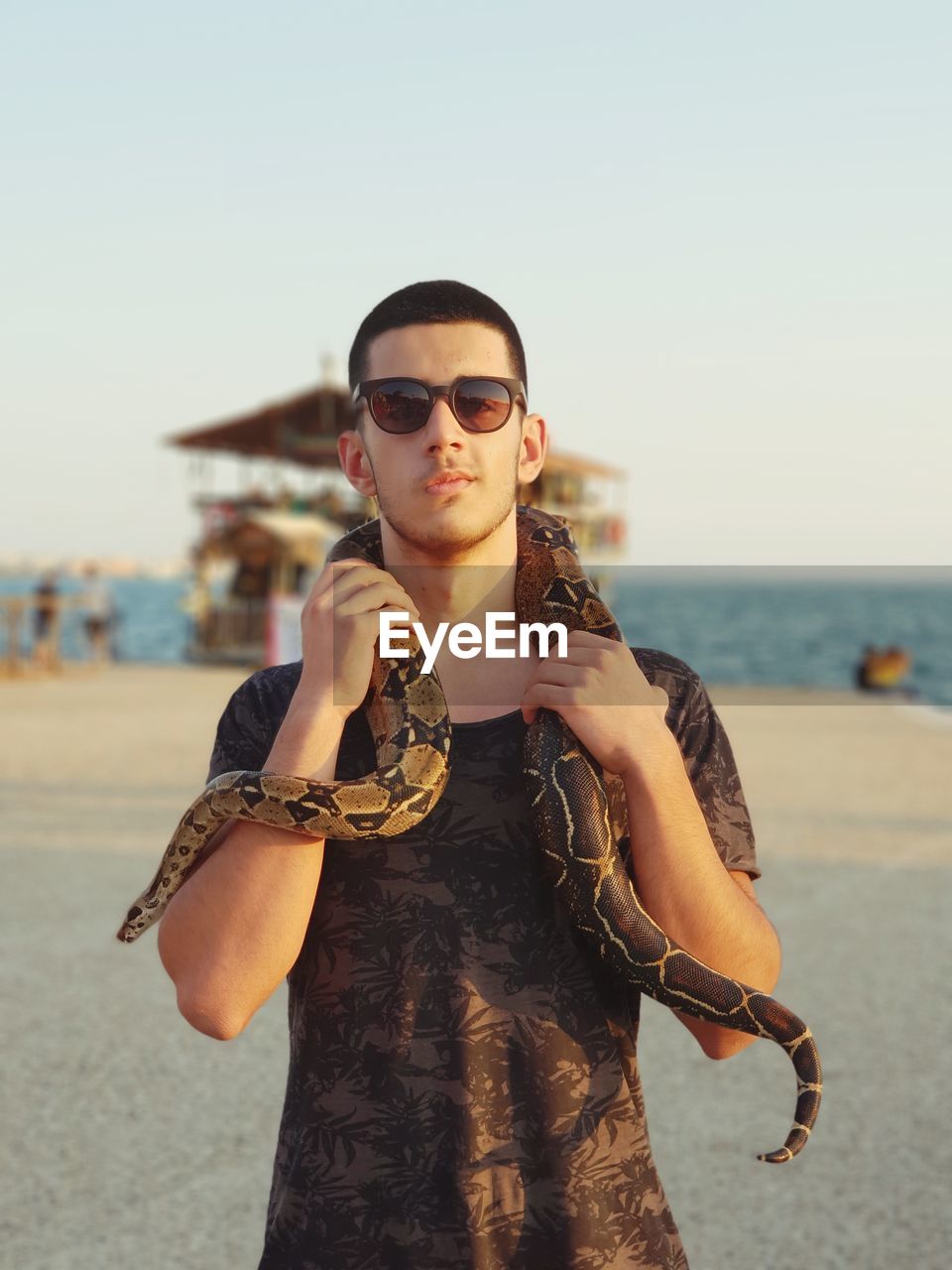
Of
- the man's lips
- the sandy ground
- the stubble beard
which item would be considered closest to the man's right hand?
the stubble beard

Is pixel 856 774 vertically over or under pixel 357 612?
under

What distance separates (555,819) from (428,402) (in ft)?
3.15

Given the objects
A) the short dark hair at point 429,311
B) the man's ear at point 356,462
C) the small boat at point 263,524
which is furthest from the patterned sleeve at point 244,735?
the small boat at point 263,524

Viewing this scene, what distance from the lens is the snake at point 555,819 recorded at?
8.80 feet

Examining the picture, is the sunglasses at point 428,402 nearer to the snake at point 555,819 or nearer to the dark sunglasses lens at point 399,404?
the dark sunglasses lens at point 399,404

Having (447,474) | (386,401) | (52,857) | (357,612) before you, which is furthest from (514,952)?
(52,857)

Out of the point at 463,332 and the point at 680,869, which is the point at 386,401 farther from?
the point at 680,869

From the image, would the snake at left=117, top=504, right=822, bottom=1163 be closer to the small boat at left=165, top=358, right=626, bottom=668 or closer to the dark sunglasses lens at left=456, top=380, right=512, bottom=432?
the dark sunglasses lens at left=456, top=380, right=512, bottom=432

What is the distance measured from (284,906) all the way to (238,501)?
151 ft

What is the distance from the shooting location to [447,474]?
2729 millimetres

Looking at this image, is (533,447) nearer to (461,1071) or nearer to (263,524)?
(461,1071)

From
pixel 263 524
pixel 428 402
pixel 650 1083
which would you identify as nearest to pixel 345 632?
pixel 428 402

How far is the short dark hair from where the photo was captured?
2799 mm

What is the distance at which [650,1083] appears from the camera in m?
7.54
